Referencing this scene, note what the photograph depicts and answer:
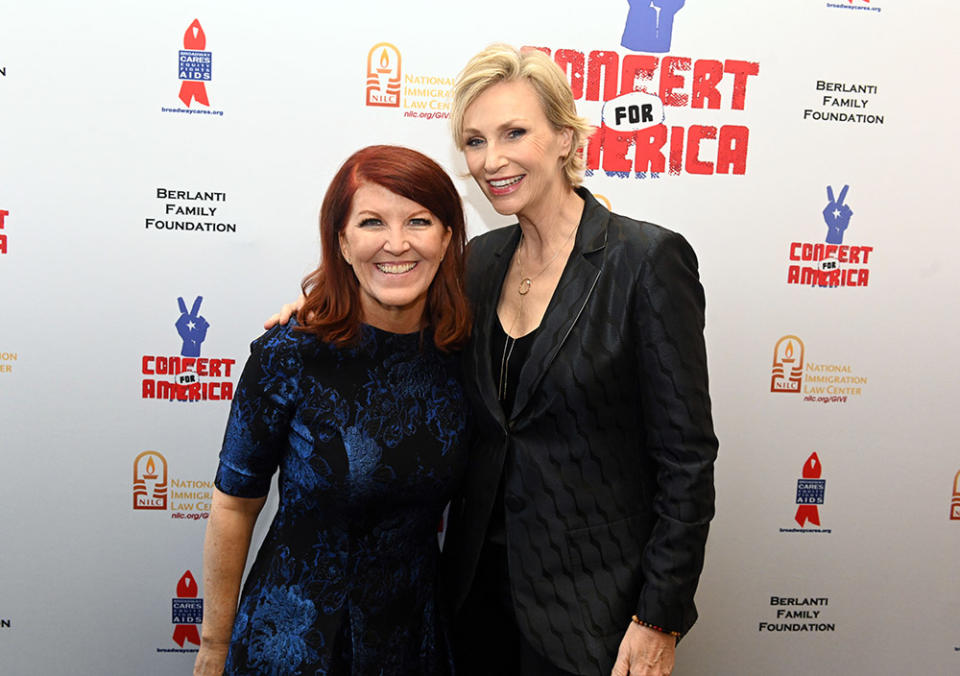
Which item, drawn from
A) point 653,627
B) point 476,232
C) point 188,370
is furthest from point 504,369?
point 188,370

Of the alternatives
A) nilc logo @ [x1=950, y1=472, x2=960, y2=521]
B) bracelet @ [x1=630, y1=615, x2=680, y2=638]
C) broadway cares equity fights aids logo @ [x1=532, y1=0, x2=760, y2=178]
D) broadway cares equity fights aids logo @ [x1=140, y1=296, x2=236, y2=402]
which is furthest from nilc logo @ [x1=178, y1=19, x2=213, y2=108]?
nilc logo @ [x1=950, y1=472, x2=960, y2=521]

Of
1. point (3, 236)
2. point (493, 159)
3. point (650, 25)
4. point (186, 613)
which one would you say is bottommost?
point (186, 613)

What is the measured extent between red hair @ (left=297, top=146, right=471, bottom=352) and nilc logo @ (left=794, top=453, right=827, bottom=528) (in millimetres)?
1524

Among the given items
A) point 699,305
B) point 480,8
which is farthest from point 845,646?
point 480,8

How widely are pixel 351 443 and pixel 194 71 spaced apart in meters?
1.34

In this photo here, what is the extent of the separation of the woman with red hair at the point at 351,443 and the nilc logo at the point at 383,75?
88 centimetres

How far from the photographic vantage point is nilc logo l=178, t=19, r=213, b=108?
220 centimetres

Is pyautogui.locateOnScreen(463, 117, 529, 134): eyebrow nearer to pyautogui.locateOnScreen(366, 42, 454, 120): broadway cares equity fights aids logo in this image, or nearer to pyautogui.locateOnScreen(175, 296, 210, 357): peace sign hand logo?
pyautogui.locateOnScreen(366, 42, 454, 120): broadway cares equity fights aids logo

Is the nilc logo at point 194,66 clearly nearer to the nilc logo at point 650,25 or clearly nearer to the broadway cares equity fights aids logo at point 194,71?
the broadway cares equity fights aids logo at point 194,71

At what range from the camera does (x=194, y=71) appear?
221 centimetres

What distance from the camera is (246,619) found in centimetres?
150

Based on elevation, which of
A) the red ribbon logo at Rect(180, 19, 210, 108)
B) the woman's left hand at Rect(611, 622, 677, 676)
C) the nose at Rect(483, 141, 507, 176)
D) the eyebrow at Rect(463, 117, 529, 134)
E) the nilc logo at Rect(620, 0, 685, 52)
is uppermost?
the nilc logo at Rect(620, 0, 685, 52)

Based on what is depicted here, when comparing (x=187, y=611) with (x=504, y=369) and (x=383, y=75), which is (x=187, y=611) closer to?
(x=504, y=369)

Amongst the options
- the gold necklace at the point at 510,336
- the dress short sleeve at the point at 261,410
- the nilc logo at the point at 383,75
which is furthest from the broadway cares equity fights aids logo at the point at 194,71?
the gold necklace at the point at 510,336
